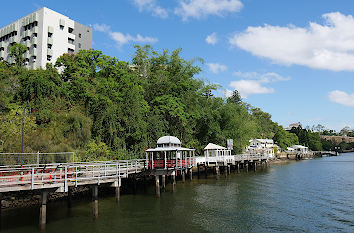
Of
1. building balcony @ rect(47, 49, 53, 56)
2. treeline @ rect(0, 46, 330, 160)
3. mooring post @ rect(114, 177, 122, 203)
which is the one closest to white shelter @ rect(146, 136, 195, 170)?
mooring post @ rect(114, 177, 122, 203)

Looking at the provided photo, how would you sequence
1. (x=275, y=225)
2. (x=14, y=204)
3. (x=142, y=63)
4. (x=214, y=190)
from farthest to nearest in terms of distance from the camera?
(x=142, y=63), (x=214, y=190), (x=14, y=204), (x=275, y=225)

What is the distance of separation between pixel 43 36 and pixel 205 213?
4945 cm

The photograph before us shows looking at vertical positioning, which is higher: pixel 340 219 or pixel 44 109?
pixel 44 109

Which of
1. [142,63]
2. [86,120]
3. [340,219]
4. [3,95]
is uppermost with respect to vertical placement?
[142,63]

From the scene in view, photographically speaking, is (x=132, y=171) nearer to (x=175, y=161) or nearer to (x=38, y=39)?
(x=175, y=161)

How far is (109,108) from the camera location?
1438 inches

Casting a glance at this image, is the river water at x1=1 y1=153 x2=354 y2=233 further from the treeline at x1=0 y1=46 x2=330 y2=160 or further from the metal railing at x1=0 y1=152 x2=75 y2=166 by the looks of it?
the treeline at x1=0 y1=46 x2=330 y2=160

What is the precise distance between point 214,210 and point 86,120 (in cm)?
1908

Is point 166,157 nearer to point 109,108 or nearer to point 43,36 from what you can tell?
point 109,108

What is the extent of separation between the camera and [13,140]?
25734 mm

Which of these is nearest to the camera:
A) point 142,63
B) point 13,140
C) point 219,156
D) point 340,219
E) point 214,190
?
point 340,219

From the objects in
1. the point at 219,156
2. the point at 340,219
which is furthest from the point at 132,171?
the point at 219,156

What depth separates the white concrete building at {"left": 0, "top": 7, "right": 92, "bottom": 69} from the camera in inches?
2154

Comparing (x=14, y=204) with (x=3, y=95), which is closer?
(x=14, y=204)
